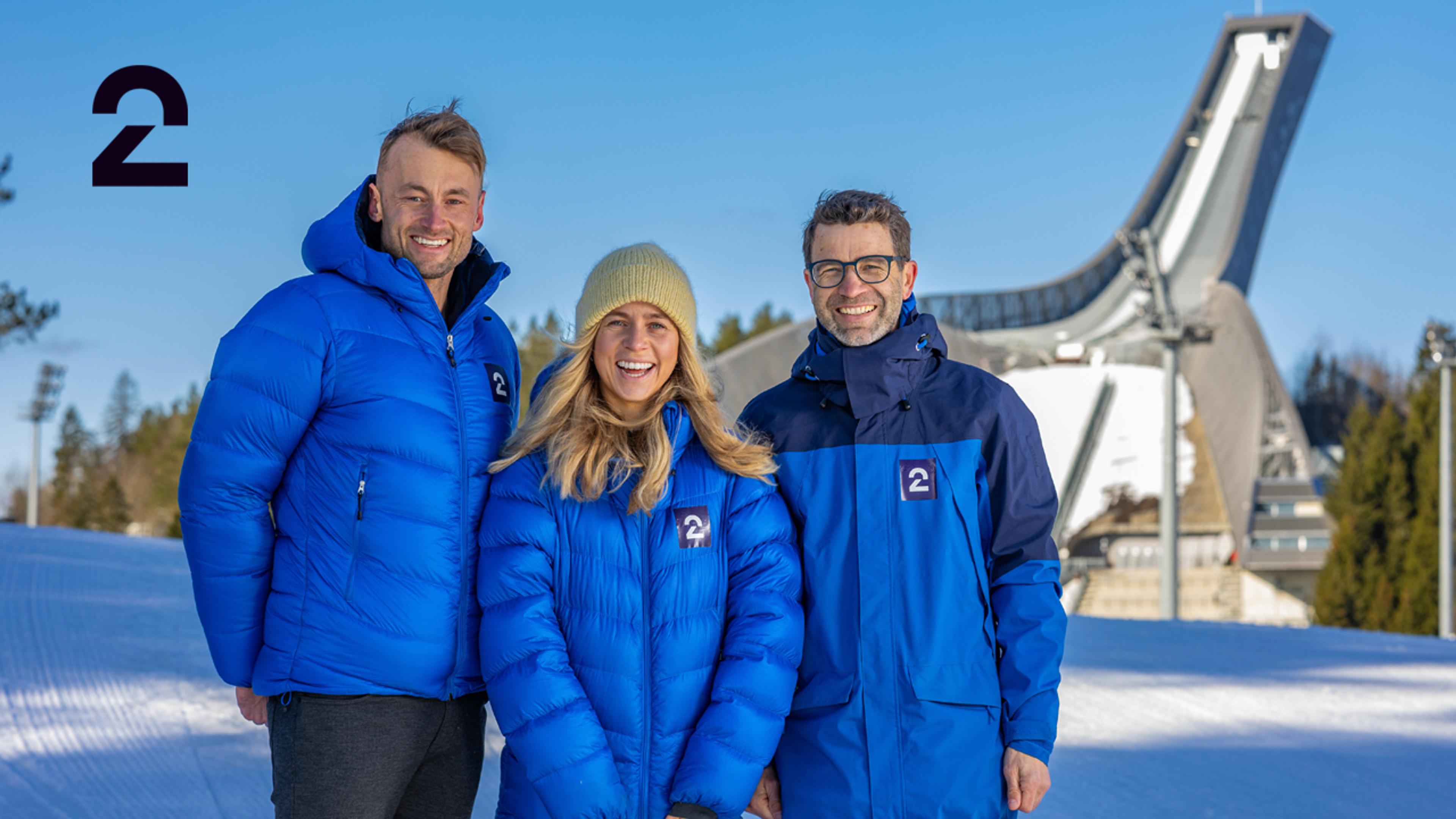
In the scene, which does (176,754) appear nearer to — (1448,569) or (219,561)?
(219,561)

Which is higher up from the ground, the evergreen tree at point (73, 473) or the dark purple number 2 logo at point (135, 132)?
the dark purple number 2 logo at point (135, 132)

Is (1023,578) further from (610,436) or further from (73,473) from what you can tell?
(73,473)

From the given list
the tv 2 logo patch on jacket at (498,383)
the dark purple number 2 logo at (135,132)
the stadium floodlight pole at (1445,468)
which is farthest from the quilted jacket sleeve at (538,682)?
the stadium floodlight pole at (1445,468)

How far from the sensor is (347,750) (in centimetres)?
217

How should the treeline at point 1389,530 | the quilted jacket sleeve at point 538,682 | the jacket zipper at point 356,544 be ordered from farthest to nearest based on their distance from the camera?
1. the treeline at point 1389,530
2. the jacket zipper at point 356,544
3. the quilted jacket sleeve at point 538,682

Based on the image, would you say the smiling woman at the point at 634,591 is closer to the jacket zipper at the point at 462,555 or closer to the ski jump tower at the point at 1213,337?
the jacket zipper at the point at 462,555

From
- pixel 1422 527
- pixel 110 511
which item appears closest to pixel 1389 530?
pixel 1422 527

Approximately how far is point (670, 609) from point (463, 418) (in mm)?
542

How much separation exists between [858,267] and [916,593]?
66 centimetres

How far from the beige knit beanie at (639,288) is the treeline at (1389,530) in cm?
2275

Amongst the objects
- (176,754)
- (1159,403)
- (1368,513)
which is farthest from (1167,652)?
(1159,403)

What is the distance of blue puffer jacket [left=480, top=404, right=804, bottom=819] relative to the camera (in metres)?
2.09

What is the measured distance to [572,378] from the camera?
230 centimetres

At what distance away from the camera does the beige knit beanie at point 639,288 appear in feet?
7.55
